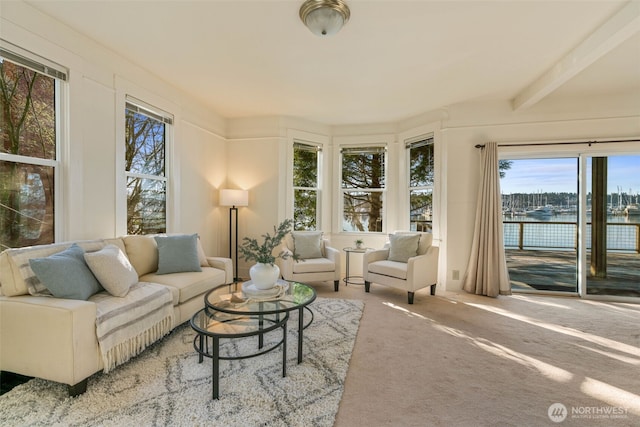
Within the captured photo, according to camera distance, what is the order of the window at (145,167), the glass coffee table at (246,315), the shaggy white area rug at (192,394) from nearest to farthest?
the shaggy white area rug at (192,394) < the glass coffee table at (246,315) < the window at (145,167)

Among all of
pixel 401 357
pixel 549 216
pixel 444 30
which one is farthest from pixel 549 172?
pixel 401 357

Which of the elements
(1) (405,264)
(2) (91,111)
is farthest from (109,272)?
(1) (405,264)

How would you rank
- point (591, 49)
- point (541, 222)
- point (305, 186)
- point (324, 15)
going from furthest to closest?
1. point (305, 186)
2. point (541, 222)
3. point (591, 49)
4. point (324, 15)

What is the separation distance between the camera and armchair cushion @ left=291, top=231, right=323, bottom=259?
4.31 m

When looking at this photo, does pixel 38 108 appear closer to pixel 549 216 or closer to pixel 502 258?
pixel 502 258

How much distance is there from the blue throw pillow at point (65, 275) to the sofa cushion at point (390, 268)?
9.84 feet

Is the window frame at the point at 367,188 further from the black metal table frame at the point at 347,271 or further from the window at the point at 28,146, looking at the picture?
the window at the point at 28,146

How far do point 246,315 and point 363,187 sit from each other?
3550 mm

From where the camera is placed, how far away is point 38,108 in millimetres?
2420

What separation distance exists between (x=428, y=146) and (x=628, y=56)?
2.22 metres

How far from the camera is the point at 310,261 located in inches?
162

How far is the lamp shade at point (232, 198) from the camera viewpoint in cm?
443

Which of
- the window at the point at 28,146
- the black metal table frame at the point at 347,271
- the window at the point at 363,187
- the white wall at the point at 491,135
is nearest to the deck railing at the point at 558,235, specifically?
the white wall at the point at 491,135

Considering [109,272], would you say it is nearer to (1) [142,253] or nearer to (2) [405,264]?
(1) [142,253]
